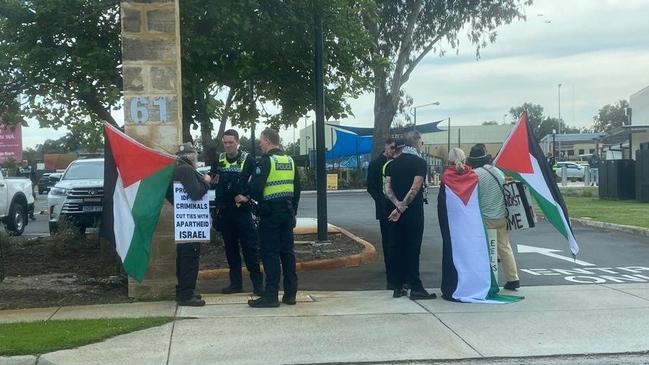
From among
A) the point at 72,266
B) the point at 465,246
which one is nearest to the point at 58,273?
the point at 72,266

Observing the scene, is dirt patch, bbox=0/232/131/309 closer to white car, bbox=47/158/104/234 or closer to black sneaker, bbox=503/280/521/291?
white car, bbox=47/158/104/234

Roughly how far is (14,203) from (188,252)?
11.2 metres

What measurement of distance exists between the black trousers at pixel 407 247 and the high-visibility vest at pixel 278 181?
4.51ft

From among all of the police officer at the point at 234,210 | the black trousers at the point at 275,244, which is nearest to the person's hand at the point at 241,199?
the police officer at the point at 234,210

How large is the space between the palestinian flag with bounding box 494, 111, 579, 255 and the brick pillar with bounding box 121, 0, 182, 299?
13.4 ft

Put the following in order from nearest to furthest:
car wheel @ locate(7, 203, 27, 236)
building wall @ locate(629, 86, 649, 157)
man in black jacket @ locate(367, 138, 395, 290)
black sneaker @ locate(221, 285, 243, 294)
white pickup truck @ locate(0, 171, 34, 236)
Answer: black sneaker @ locate(221, 285, 243, 294) < man in black jacket @ locate(367, 138, 395, 290) < white pickup truck @ locate(0, 171, 34, 236) < car wheel @ locate(7, 203, 27, 236) < building wall @ locate(629, 86, 649, 157)

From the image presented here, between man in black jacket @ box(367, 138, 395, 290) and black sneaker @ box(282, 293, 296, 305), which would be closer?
black sneaker @ box(282, 293, 296, 305)

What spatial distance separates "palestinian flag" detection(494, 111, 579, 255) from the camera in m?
9.30

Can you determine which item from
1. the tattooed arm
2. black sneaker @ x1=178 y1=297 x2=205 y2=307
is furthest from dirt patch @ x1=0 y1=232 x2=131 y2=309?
the tattooed arm

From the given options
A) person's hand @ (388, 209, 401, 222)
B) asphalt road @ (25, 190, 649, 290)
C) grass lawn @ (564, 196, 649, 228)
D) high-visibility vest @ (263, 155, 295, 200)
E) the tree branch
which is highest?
the tree branch

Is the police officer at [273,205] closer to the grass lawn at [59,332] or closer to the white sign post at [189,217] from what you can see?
the white sign post at [189,217]

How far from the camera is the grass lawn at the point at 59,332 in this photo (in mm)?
6711

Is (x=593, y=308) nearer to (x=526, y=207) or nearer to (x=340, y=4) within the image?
(x=526, y=207)

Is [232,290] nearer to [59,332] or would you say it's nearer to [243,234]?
[243,234]
